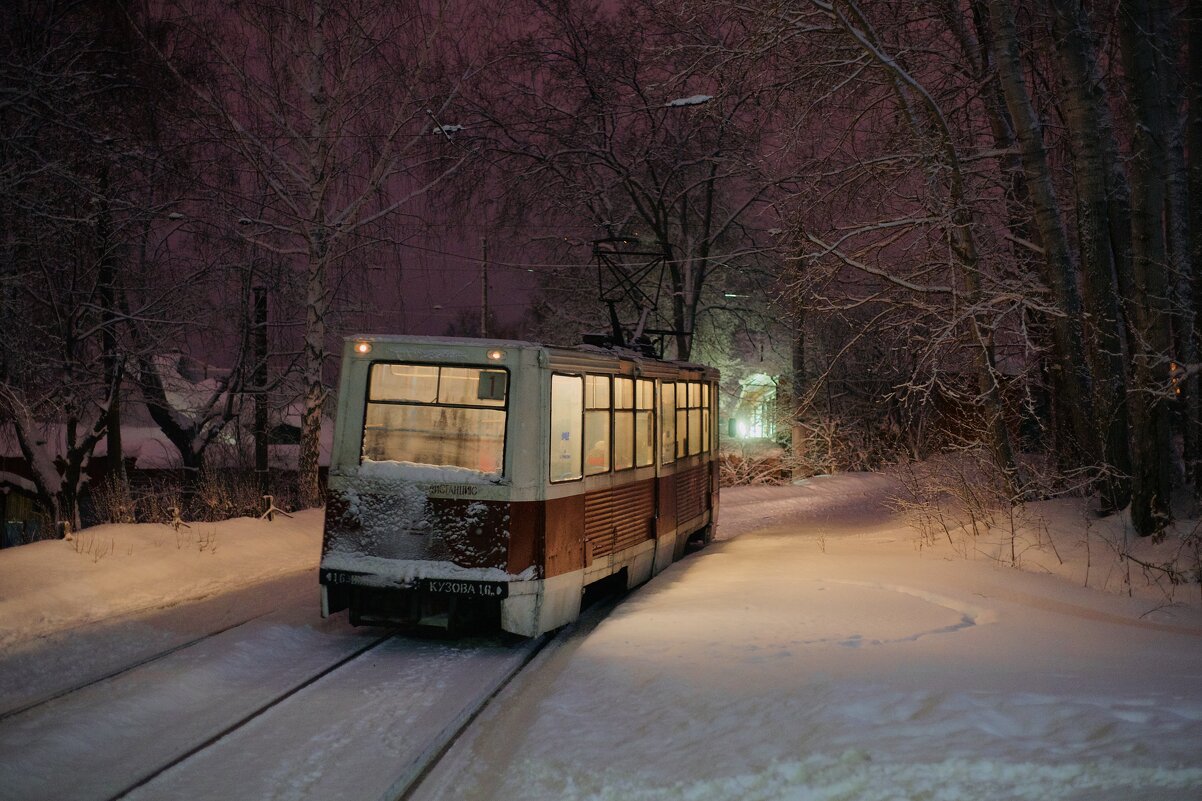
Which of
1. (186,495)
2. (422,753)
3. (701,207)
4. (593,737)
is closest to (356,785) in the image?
(422,753)

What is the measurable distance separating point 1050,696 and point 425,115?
616 inches

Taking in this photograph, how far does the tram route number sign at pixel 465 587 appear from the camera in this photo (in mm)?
8398

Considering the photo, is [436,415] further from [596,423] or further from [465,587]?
[596,423]

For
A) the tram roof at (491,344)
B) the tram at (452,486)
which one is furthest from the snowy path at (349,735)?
the tram roof at (491,344)

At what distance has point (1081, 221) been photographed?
1220 centimetres

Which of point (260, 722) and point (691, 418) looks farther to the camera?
point (691, 418)

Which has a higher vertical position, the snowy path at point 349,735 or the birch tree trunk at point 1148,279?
the birch tree trunk at point 1148,279

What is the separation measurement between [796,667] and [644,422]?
4.88m

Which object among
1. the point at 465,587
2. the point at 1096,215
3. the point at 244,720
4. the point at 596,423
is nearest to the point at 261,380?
the point at 596,423

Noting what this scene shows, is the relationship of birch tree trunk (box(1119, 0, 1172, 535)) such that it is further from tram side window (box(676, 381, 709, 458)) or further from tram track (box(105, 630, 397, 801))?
tram track (box(105, 630, 397, 801))

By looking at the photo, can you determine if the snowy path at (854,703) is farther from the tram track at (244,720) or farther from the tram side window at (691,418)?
the tram side window at (691,418)

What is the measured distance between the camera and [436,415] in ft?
28.7

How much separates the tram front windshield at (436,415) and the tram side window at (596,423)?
120cm

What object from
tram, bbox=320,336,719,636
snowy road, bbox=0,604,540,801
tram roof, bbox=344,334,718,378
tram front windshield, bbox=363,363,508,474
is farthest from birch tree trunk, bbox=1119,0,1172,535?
snowy road, bbox=0,604,540,801
